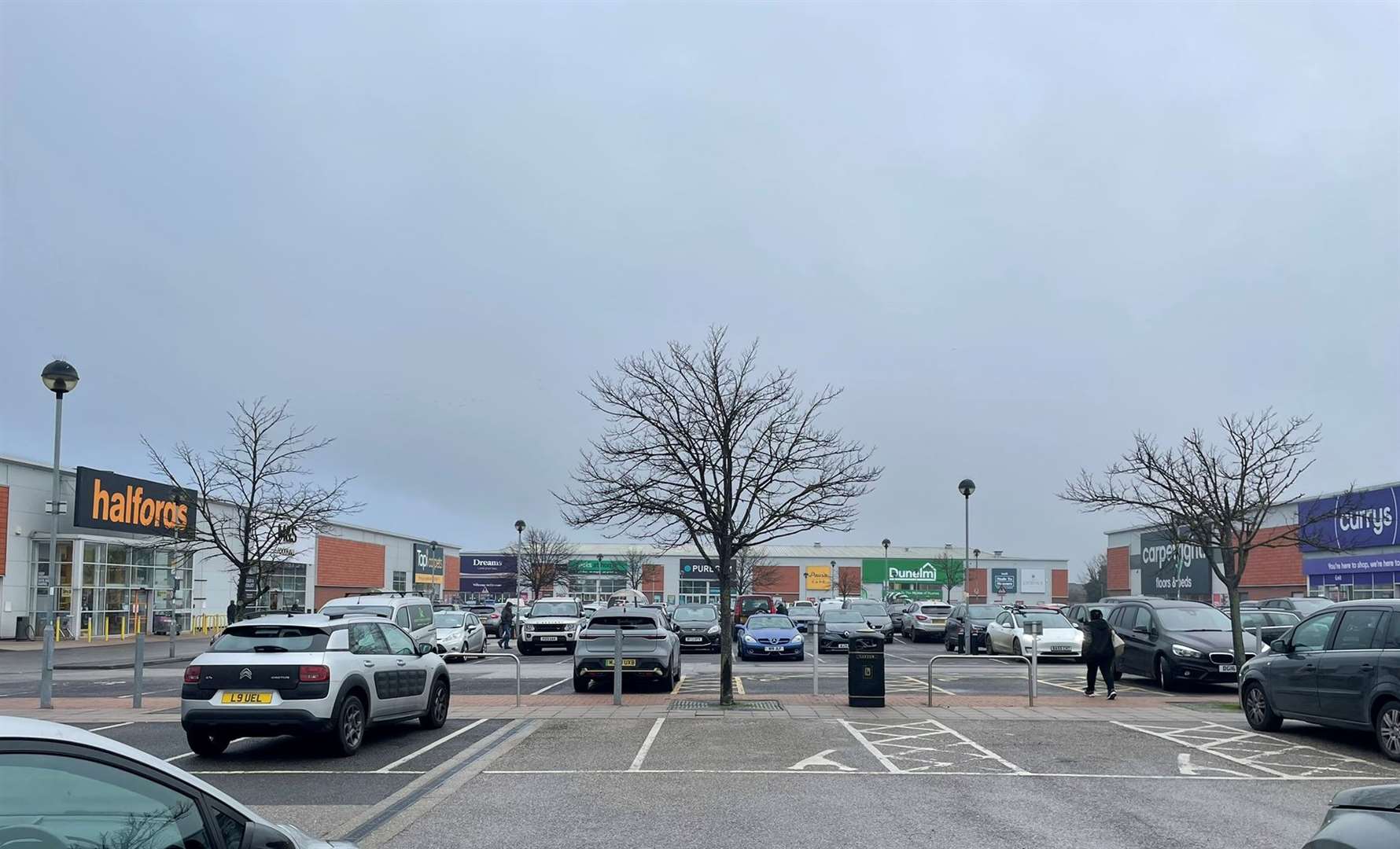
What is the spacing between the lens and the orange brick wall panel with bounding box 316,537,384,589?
223 feet

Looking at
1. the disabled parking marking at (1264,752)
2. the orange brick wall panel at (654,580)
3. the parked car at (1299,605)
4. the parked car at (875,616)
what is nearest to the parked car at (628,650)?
the disabled parking marking at (1264,752)

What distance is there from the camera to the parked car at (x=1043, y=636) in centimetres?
2912

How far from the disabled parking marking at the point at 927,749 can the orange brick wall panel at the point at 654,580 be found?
70.6 m

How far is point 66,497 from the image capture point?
45719mm

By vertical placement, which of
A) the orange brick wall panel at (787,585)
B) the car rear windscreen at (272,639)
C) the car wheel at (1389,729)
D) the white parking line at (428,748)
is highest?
the car rear windscreen at (272,639)

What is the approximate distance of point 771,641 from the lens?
31.2 meters

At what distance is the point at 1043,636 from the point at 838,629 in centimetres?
754

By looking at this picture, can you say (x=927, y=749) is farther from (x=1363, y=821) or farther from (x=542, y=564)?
(x=542, y=564)

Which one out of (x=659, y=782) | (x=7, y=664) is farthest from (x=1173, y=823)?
(x=7, y=664)

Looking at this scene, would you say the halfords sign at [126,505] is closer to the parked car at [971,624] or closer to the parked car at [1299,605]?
the parked car at [971,624]

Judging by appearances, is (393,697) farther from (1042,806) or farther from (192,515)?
(192,515)

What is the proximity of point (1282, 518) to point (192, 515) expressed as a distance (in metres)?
48.4

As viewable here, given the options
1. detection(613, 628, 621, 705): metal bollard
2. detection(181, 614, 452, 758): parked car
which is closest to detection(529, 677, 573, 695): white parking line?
detection(613, 628, 621, 705): metal bollard

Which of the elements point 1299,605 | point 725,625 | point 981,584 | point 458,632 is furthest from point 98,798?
point 981,584
